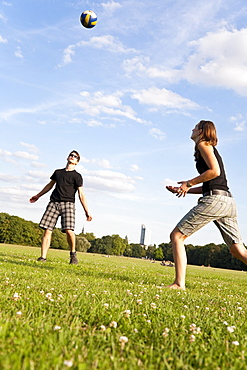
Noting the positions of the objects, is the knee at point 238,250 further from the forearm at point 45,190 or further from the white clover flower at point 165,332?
the forearm at point 45,190

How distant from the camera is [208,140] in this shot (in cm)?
657

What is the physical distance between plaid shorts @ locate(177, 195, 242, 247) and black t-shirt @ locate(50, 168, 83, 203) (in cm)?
460

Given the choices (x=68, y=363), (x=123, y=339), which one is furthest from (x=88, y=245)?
(x=68, y=363)

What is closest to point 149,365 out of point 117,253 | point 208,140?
point 208,140

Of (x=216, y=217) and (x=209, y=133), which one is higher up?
(x=209, y=133)

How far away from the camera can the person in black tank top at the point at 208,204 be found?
20.8 ft

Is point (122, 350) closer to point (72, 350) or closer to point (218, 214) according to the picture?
point (72, 350)

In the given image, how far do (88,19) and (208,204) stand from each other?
9.04m

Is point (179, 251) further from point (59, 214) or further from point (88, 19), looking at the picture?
point (88, 19)

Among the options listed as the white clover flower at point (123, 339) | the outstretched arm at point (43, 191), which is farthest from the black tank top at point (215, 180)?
the outstretched arm at point (43, 191)

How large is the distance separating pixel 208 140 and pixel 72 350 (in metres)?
4.97

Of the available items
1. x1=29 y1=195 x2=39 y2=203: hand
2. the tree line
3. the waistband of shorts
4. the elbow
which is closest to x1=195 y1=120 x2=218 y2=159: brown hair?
the elbow

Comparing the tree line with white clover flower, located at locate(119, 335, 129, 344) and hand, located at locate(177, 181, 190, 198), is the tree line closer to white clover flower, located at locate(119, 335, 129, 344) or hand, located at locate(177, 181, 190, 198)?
hand, located at locate(177, 181, 190, 198)

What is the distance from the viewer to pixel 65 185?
10.4 metres
